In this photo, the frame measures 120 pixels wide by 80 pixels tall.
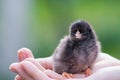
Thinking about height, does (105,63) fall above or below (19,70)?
above

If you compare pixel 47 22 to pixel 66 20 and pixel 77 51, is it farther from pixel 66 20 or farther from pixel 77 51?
pixel 77 51

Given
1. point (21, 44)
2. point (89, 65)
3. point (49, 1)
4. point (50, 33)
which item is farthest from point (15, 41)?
point (89, 65)

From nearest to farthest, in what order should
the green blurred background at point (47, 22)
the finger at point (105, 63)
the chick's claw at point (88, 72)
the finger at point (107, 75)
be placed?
the finger at point (107, 75), the chick's claw at point (88, 72), the finger at point (105, 63), the green blurred background at point (47, 22)

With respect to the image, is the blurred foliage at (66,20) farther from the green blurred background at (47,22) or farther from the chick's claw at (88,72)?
the chick's claw at (88,72)

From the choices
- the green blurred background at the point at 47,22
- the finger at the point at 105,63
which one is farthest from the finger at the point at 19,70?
the green blurred background at the point at 47,22

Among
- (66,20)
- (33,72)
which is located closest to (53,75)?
(33,72)

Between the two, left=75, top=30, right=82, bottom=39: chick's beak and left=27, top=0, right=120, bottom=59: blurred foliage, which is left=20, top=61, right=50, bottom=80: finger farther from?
left=27, top=0, right=120, bottom=59: blurred foliage

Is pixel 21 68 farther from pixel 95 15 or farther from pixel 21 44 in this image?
pixel 95 15
